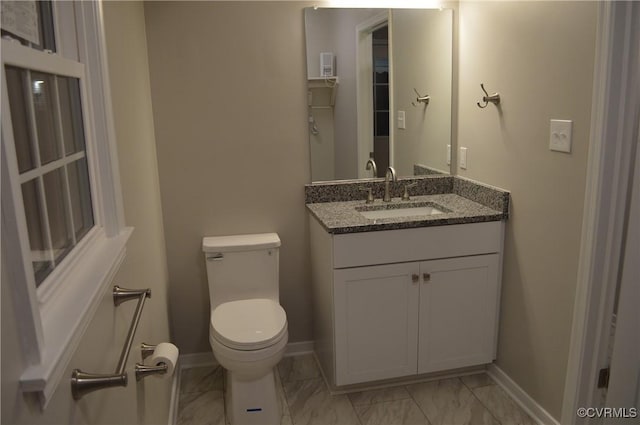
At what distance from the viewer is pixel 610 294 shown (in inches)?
75.9

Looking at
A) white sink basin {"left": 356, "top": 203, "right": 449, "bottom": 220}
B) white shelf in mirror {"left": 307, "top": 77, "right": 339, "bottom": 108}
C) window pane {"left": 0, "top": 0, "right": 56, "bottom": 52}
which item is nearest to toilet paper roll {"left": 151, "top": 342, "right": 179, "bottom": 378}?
window pane {"left": 0, "top": 0, "right": 56, "bottom": 52}

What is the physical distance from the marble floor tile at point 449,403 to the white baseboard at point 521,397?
170 millimetres

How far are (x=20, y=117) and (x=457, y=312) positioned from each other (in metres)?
2.07

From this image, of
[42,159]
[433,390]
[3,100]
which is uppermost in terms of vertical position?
[3,100]

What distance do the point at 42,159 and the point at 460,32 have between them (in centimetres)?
224

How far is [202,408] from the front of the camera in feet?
8.30

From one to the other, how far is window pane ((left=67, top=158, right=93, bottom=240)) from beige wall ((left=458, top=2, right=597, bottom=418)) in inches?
65.1

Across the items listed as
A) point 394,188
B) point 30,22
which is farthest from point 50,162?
point 394,188

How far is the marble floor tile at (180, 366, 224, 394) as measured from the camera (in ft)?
8.87

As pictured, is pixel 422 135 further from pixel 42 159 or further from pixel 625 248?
pixel 42 159

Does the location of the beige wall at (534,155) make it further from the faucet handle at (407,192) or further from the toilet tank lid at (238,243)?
the toilet tank lid at (238,243)

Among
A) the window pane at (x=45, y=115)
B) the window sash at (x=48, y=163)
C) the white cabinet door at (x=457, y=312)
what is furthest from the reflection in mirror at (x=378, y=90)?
the window pane at (x=45, y=115)

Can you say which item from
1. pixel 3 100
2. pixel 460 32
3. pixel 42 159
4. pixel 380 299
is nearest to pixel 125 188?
pixel 42 159

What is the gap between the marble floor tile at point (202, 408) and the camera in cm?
243
